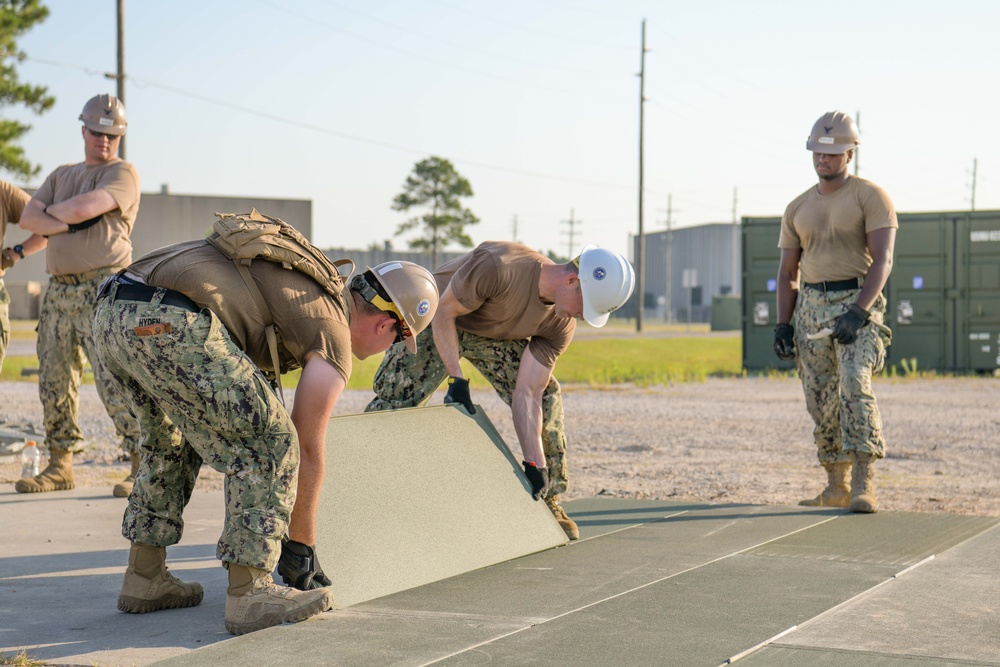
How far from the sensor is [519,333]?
5820mm

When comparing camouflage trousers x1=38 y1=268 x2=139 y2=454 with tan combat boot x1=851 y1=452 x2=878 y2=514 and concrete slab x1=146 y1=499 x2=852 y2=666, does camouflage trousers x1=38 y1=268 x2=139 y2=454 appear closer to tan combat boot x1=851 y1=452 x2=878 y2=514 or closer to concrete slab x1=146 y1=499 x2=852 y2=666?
concrete slab x1=146 y1=499 x2=852 y2=666

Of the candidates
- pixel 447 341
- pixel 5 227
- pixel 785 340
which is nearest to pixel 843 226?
pixel 785 340

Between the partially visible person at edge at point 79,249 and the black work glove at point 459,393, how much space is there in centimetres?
192

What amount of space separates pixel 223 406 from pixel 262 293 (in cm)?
37

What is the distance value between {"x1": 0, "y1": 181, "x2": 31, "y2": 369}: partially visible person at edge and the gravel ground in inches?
38.4

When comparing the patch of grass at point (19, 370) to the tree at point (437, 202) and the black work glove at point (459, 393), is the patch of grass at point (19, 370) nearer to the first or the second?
the black work glove at point (459, 393)

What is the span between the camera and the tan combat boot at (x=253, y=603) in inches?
153

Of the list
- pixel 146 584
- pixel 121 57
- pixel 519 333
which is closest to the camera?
pixel 146 584

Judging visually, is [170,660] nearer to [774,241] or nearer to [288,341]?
[288,341]

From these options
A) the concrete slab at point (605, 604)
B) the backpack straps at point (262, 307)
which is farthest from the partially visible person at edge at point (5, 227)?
the backpack straps at point (262, 307)

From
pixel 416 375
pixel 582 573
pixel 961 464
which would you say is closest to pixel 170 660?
pixel 582 573

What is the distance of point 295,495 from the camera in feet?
12.7

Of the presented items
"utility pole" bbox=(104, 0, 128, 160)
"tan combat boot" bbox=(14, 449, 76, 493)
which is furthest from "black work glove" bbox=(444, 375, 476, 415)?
"utility pole" bbox=(104, 0, 128, 160)

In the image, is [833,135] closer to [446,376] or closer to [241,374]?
[446,376]
